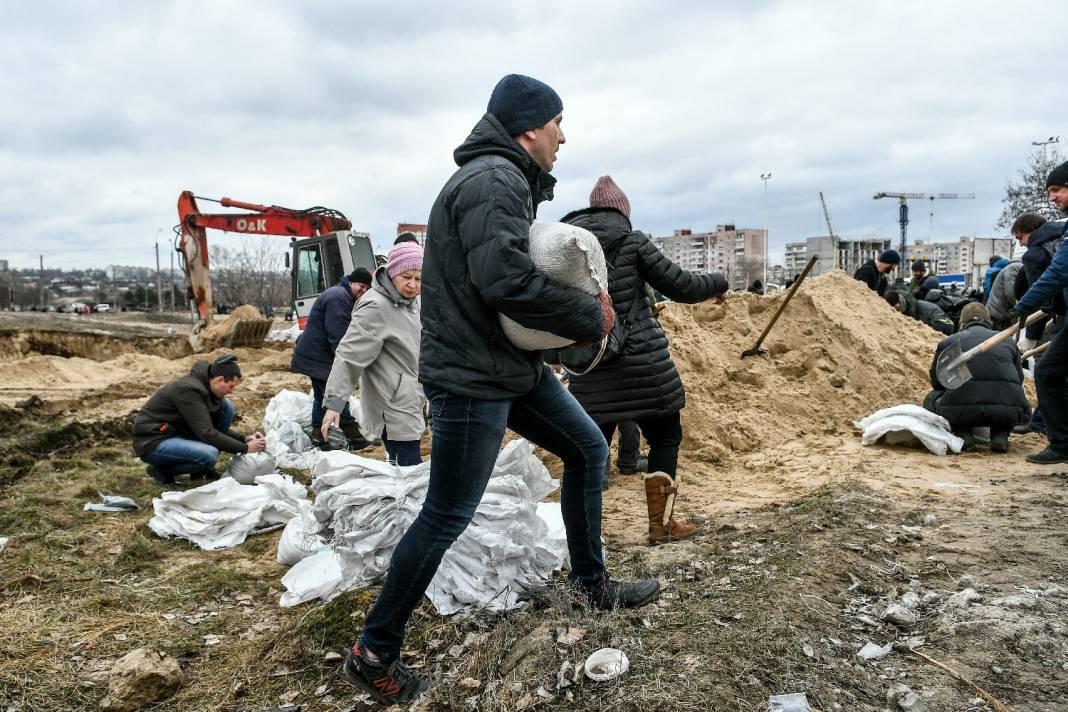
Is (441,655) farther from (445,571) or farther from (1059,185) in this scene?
Answer: (1059,185)

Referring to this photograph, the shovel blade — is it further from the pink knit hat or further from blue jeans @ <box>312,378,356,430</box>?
blue jeans @ <box>312,378,356,430</box>

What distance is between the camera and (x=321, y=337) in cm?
682

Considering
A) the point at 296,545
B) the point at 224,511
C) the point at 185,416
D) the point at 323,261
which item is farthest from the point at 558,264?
the point at 323,261

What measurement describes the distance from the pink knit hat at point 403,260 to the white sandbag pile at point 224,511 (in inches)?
68.8

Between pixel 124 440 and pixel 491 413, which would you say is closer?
pixel 491 413

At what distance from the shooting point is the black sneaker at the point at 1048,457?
5.18 meters

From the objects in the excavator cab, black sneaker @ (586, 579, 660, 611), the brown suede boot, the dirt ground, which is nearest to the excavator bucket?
the excavator cab

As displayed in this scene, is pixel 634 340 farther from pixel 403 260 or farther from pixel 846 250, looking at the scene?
pixel 846 250

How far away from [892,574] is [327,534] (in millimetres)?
2328

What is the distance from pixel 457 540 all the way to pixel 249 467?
3183 millimetres

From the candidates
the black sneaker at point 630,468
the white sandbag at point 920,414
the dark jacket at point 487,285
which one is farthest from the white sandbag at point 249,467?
the white sandbag at point 920,414

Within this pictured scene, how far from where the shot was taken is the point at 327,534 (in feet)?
10.8

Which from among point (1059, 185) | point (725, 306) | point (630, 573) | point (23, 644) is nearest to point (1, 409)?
point (23, 644)

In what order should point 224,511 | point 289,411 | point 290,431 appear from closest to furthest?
point 224,511 < point 290,431 < point 289,411
